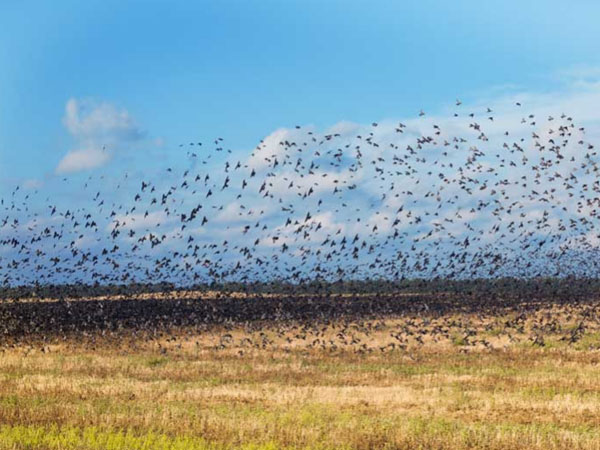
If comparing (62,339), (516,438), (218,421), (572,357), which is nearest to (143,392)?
(218,421)

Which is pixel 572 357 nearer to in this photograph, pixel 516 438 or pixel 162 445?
pixel 516 438

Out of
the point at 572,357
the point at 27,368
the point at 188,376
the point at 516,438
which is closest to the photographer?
the point at 516,438

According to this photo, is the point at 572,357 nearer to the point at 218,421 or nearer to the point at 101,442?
the point at 218,421

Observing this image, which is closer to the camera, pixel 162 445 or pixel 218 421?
pixel 162 445

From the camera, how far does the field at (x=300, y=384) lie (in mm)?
20922

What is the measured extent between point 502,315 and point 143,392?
4176 centimetres

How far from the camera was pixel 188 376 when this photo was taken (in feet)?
116

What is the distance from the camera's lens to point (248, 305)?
87.1 meters

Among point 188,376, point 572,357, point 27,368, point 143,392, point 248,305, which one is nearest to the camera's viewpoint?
point 143,392

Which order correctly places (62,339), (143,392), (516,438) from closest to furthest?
(516,438) < (143,392) < (62,339)

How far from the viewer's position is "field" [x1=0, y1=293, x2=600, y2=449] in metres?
20.9

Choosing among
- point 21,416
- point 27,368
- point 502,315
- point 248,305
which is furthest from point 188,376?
point 248,305

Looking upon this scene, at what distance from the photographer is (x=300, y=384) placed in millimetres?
32375

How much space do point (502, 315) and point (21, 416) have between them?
48.7 meters
